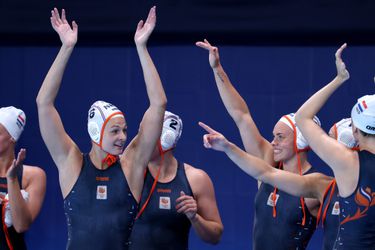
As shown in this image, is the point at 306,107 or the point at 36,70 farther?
the point at 36,70

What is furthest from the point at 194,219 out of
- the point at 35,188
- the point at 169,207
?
the point at 35,188

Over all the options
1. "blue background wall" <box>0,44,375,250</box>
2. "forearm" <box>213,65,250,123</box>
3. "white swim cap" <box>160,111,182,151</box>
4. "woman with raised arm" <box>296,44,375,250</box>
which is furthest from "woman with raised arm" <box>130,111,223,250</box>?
"blue background wall" <box>0,44,375,250</box>

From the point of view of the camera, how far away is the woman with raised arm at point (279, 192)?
5051mm

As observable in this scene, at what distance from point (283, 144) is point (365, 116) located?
119 centimetres

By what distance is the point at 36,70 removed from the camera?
743 cm

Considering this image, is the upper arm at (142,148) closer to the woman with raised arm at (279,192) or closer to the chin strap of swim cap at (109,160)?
the chin strap of swim cap at (109,160)

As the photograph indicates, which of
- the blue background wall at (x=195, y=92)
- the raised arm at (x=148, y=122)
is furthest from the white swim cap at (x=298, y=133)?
the blue background wall at (x=195, y=92)

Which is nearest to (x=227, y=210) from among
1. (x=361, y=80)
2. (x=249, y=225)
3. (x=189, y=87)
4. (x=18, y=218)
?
(x=249, y=225)

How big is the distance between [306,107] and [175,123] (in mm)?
1426

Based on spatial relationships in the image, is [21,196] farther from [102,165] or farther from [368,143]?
[368,143]

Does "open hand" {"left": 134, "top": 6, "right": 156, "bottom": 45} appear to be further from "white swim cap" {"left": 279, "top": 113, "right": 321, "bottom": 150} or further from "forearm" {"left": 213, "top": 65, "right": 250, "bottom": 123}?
"white swim cap" {"left": 279, "top": 113, "right": 321, "bottom": 150}

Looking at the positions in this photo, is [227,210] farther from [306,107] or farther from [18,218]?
[306,107]

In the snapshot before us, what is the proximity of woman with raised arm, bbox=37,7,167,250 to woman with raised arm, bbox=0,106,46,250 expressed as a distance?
0.35 meters

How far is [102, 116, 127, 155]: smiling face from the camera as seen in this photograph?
4570mm
